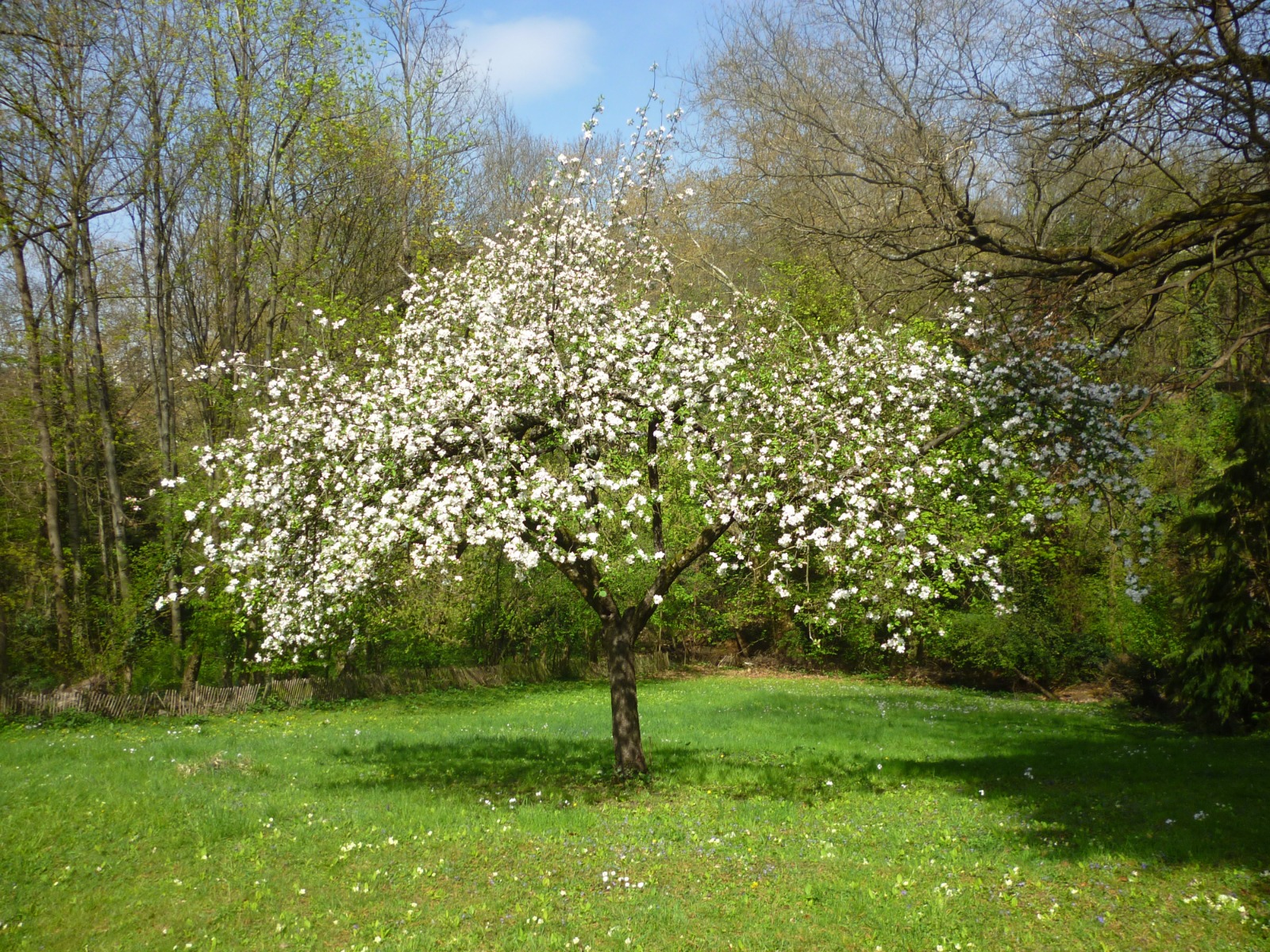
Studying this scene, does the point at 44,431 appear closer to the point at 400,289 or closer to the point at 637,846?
the point at 400,289

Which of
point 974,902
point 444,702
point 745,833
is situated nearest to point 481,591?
point 444,702

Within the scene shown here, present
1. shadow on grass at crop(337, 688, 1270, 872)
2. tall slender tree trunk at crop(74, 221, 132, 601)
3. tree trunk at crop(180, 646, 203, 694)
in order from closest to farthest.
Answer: shadow on grass at crop(337, 688, 1270, 872), tall slender tree trunk at crop(74, 221, 132, 601), tree trunk at crop(180, 646, 203, 694)

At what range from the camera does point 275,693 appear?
19.2 m

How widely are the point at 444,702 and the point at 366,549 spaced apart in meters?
14.4

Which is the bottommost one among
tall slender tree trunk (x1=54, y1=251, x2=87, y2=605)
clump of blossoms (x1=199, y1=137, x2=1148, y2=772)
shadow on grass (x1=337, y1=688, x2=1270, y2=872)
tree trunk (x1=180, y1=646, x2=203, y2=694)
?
shadow on grass (x1=337, y1=688, x2=1270, y2=872)

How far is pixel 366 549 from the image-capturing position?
784 centimetres

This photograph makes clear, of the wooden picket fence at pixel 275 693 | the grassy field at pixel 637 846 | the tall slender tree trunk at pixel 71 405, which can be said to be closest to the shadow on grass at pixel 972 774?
the grassy field at pixel 637 846

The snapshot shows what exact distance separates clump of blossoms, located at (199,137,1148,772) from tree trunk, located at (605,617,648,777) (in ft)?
0.12

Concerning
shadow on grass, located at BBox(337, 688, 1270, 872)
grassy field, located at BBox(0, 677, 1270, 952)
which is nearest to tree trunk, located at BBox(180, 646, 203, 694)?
grassy field, located at BBox(0, 677, 1270, 952)

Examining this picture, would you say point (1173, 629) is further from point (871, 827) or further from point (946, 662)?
point (871, 827)

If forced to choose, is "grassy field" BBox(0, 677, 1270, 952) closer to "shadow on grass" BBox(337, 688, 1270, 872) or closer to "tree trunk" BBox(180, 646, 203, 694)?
"shadow on grass" BBox(337, 688, 1270, 872)

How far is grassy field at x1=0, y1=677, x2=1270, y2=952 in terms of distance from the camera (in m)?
5.96

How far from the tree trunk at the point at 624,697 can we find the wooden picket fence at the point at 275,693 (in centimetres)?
1173

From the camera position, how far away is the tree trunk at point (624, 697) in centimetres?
970
